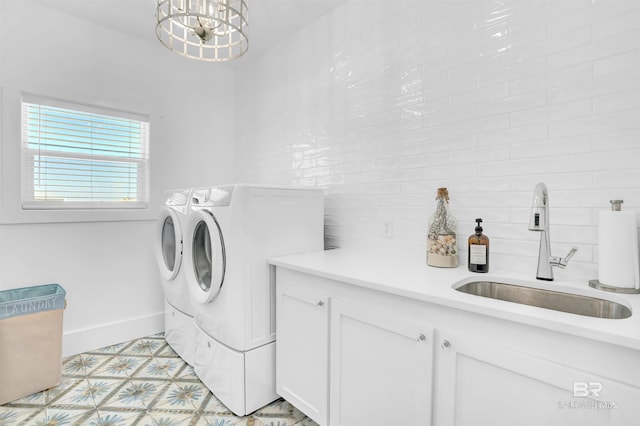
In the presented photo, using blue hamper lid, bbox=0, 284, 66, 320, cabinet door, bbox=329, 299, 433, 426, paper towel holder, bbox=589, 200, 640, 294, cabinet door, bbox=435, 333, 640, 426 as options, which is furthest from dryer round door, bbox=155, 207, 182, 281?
paper towel holder, bbox=589, 200, 640, 294

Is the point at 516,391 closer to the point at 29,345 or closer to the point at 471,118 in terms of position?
the point at 471,118

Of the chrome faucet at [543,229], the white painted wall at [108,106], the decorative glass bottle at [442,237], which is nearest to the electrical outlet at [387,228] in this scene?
the decorative glass bottle at [442,237]

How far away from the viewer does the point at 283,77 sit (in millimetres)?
2768

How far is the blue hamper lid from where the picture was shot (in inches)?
73.0

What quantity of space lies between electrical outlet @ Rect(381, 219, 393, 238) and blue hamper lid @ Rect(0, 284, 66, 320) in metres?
2.09

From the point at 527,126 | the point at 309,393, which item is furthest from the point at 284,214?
the point at 527,126

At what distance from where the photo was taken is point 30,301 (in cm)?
193

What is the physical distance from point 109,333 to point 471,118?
299cm

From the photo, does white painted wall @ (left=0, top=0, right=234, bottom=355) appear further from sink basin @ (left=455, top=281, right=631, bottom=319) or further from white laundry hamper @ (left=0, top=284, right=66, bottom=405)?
sink basin @ (left=455, top=281, right=631, bottom=319)

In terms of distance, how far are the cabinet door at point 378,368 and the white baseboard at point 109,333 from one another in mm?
2008

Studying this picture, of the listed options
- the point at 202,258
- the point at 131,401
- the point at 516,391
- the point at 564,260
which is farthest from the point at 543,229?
the point at 131,401

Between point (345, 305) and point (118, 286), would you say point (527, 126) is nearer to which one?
point (345, 305)

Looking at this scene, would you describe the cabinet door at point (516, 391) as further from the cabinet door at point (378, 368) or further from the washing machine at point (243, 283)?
the washing machine at point (243, 283)

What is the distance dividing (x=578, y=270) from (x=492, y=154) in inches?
23.9
